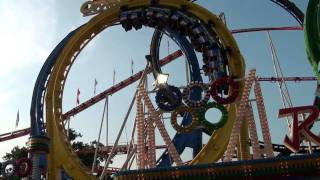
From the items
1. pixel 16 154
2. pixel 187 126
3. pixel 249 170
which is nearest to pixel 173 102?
pixel 187 126

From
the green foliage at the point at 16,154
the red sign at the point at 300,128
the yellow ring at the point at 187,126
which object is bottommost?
the red sign at the point at 300,128

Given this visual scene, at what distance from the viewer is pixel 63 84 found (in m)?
20.6

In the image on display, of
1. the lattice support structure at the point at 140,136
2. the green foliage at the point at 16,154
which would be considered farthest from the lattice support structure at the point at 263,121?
the green foliage at the point at 16,154

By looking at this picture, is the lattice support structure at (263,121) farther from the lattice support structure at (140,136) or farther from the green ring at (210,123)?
the lattice support structure at (140,136)

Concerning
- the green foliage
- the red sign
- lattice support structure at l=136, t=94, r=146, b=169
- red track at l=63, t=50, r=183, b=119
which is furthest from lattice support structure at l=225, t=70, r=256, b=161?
the green foliage

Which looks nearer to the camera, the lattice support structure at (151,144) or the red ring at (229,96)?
the red ring at (229,96)

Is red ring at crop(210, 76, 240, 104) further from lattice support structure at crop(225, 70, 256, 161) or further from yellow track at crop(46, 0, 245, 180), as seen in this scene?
yellow track at crop(46, 0, 245, 180)

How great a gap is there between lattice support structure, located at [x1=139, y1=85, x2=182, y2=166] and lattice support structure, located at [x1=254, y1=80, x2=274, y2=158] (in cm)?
336

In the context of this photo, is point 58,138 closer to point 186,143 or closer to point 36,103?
point 36,103

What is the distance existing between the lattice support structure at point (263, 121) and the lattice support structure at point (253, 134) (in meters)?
0.34

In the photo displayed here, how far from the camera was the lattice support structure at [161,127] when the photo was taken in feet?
58.7

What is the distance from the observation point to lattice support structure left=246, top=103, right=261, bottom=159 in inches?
669

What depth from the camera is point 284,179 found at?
1242 cm

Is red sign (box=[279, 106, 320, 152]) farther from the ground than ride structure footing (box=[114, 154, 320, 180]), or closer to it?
farther from the ground
